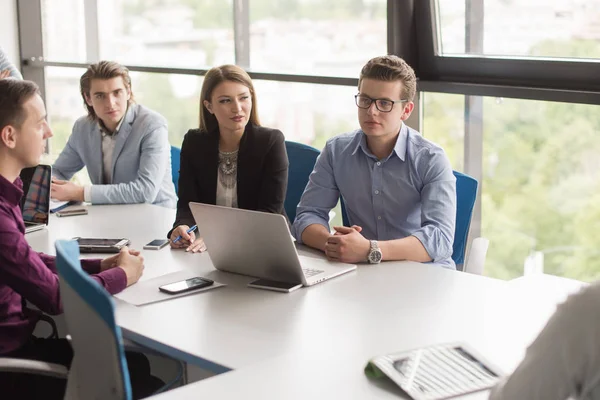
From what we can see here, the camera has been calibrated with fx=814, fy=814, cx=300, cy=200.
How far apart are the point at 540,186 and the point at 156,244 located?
70.8 inches

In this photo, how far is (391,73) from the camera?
3010 millimetres

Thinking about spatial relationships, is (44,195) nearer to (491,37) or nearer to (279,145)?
(279,145)

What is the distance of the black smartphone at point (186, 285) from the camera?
7.97 ft

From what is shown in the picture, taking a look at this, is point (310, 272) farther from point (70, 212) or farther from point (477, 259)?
point (70, 212)

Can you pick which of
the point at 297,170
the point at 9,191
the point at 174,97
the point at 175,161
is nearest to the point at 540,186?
the point at 297,170

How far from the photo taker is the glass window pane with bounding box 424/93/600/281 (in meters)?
3.55

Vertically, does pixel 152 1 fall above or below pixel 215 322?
above

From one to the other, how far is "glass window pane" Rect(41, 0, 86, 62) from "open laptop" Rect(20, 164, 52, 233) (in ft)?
11.8

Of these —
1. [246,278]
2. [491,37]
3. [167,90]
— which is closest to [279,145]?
[246,278]

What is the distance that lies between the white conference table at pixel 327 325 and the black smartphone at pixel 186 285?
0.15ft

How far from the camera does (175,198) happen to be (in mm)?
4227

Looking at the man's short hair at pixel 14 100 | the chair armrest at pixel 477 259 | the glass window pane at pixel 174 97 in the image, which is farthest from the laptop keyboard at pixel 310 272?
the glass window pane at pixel 174 97

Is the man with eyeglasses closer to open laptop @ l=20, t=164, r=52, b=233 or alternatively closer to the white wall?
open laptop @ l=20, t=164, r=52, b=233

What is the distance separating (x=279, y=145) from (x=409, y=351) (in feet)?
5.62
